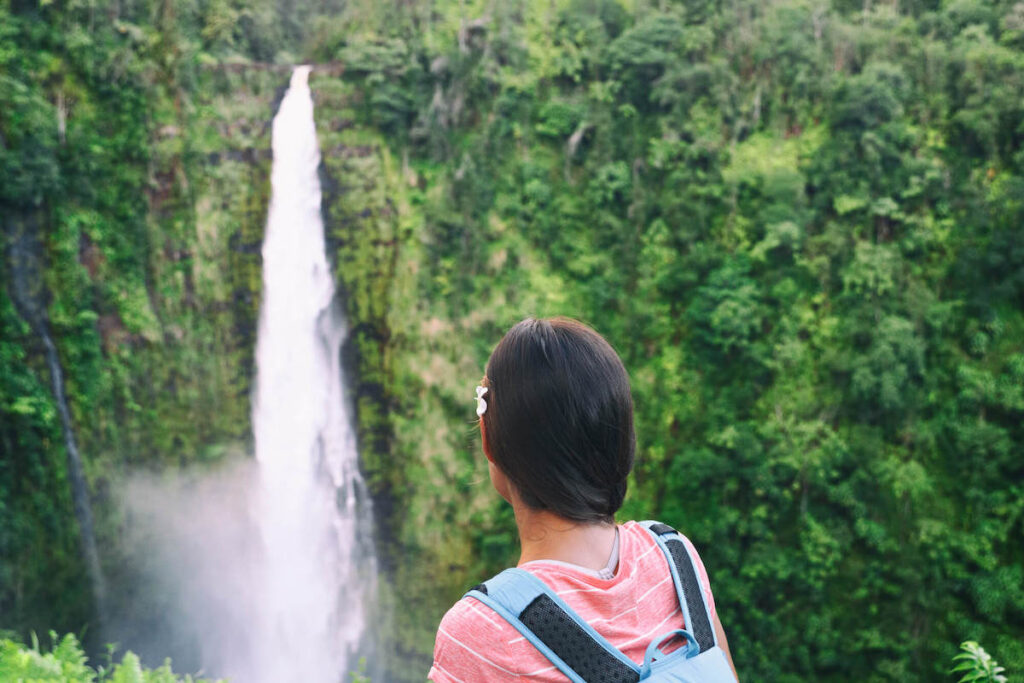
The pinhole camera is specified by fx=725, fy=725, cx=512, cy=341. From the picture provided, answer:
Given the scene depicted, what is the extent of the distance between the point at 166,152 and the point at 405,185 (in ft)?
11.7

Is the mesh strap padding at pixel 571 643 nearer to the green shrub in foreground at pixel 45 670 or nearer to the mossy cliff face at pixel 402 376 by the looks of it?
the green shrub in foreground at pixel 45 670

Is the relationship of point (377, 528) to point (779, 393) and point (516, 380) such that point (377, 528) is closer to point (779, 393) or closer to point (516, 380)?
point (779, 393)

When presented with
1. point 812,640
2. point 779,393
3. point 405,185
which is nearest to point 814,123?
point 779,393

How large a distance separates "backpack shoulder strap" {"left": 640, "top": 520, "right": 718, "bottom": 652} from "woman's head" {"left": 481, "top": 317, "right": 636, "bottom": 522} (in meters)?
0.16

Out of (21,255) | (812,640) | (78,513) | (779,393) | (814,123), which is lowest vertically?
(812,640)

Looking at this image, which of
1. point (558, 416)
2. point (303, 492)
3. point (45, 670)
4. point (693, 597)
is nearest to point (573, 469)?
point (558, 416)

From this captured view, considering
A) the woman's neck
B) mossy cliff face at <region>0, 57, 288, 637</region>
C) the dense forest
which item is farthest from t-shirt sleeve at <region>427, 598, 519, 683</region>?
mossy cliff face at <region>0, 57, 288, 637</region>

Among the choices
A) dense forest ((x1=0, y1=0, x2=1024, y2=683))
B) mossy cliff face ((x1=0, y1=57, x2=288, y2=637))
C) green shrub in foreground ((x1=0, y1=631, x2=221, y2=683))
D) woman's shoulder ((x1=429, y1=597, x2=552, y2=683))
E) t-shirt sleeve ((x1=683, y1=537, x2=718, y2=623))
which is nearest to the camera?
woman's shoulder ((x1=429, y1=597, x2=552, y2=683))

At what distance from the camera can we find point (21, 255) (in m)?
9.93

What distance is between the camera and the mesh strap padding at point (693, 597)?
1118 mm

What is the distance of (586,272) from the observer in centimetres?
1093

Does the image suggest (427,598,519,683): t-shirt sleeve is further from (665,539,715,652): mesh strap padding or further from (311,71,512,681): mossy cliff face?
(311,71,512,681): mossy cliff face

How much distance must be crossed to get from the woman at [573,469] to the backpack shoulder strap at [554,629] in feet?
0.12

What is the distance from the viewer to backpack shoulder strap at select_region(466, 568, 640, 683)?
3.12 feet
